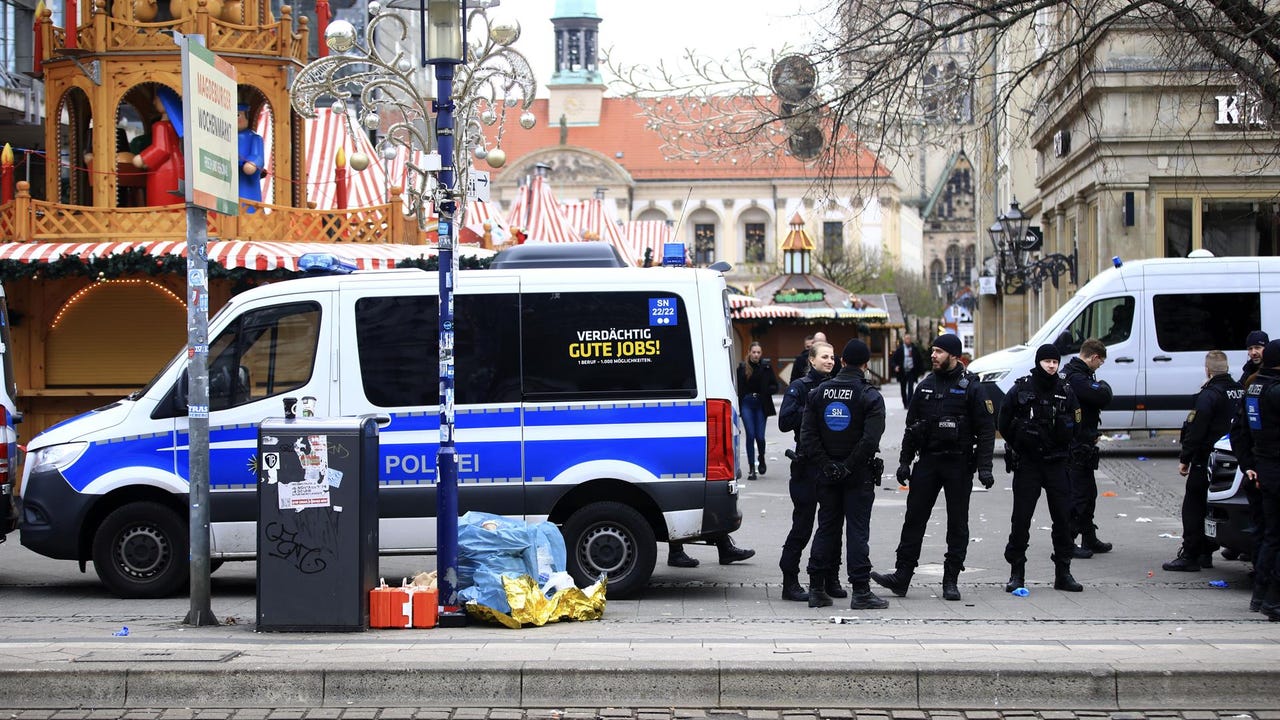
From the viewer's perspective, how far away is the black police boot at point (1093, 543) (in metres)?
12.9

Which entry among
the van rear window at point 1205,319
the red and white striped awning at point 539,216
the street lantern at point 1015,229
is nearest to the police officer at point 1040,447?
the van rear window at point 1205,319

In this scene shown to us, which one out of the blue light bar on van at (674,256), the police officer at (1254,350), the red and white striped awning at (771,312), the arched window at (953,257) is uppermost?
the arched window at (953,257)

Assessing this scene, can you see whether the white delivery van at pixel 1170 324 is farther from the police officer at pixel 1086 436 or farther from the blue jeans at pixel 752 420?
the police officer at pixel 1086 436

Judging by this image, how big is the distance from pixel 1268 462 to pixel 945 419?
83.5 inches

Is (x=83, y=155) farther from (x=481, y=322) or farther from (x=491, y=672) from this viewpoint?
(x=491, y=672)

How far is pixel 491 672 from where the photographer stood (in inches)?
297

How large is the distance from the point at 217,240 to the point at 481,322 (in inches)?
315

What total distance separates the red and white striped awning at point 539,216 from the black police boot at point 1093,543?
79.9 ft

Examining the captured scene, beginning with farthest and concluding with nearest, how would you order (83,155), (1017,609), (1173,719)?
(83,155) → (1017,609) → (1173,719)

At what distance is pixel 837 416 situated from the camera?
999cm

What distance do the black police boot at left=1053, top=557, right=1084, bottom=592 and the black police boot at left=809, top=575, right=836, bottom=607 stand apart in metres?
1.92

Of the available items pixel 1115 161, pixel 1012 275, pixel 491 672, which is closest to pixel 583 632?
pixel 491 672

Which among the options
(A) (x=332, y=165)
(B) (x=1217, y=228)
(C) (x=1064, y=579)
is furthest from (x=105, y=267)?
(B) (x=1217, y=228)

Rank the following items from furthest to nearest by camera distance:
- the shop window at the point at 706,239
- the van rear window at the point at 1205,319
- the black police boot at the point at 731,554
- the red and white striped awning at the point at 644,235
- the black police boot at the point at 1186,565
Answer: the shop window at the point at 706,239, the red and white striped awning at the point at 644,235, the van rear window at the point at 1205,319, the black police boot at the point at 731,554, the black police boot at the point at 1186,565
